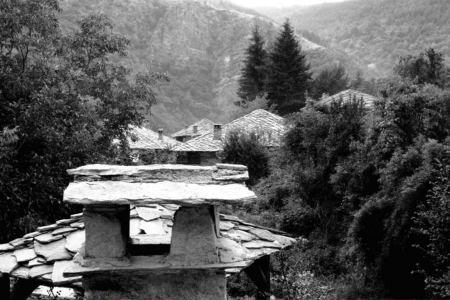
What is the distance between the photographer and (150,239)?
5723 millimetres

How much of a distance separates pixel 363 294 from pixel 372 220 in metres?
1.64

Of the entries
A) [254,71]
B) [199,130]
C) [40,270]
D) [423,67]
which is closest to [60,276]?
[40,270]

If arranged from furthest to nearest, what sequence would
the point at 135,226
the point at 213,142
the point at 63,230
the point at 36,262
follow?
the point at 213,142, the point at 63,230, the point at 135,226, the point at 36,262

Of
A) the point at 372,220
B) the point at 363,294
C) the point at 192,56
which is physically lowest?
the point at 363,294

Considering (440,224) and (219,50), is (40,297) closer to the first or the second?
(440,224)

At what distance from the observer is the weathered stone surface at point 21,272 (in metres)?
6.18

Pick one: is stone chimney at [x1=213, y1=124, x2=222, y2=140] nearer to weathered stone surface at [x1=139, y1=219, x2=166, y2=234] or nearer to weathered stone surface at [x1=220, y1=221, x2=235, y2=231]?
weathered stone surface at [x1=220, y1=221, x2=235, y2=231]

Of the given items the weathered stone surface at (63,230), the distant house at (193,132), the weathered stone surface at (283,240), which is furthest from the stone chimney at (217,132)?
the weathered stone surface at (63,230)

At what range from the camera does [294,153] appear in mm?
16016

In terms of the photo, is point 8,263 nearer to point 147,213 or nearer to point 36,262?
point 36,262

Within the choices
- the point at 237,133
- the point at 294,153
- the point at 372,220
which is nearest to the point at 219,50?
the point at 237,133

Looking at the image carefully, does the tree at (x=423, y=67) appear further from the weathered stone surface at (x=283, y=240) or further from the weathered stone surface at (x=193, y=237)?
Answer: the weathered stone surface at (x=193, y=237)

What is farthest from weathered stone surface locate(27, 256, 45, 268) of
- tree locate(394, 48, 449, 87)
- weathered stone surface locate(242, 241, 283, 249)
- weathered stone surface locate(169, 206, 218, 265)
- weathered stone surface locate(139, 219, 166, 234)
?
tree locate(394, 48, 449, 87)

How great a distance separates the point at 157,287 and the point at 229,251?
0.80 m
